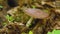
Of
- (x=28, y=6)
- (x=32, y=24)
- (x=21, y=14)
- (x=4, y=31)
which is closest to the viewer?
(x=4, y=31)

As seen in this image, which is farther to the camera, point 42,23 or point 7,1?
point 7,1

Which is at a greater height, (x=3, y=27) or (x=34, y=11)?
(x=34, y=11)

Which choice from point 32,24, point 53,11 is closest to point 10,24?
point 32,24

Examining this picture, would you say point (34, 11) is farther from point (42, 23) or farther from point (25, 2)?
point (25, 2)

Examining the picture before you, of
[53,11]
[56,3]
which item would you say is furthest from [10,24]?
[56,3]

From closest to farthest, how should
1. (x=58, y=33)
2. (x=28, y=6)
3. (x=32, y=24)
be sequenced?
(x=58, y=33), (x=32, y=24), (x=28, y=6)

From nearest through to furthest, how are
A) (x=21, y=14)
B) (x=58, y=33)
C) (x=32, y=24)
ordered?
(x=58, y=33)
(x=32, y=24)
(x=21, y=14)

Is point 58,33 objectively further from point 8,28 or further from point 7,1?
point 7,1

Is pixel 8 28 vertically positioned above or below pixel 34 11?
below

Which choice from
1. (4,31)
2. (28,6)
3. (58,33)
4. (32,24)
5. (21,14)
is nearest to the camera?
(58,33)
